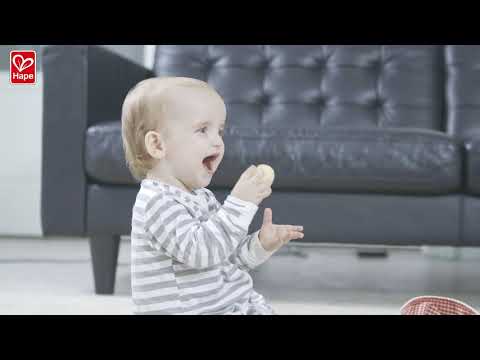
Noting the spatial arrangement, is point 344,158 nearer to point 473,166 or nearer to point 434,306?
point 473,166

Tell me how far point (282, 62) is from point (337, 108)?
24 cm

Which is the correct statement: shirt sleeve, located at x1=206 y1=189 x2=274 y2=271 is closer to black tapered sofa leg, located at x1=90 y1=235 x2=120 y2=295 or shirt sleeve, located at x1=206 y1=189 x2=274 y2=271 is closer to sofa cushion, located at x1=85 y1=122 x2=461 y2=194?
sofa cushion, located at x1=85 y1=122 x2=461 y2=194

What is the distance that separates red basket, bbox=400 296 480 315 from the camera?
94 centimetres

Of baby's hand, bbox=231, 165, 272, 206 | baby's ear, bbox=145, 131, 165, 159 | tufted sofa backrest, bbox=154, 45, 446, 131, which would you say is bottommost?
baby's hand, bbox=231, 165, 272, 206

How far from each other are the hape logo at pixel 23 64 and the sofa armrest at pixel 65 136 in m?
0.23

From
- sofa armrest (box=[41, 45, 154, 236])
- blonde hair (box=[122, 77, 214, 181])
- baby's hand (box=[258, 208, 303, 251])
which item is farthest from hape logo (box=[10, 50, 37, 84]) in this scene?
baby's hand (box=[258, 208, 303, 251])

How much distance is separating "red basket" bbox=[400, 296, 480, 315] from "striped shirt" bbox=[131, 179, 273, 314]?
0.23 metres

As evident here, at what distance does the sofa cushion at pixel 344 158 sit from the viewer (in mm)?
1429

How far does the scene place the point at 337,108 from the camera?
2.05m

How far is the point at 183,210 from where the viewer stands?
0.84 meters
